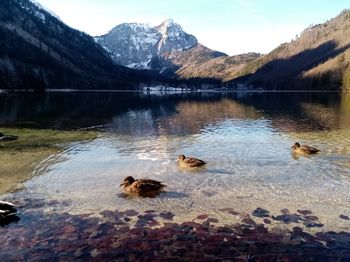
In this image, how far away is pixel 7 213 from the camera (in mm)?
21375

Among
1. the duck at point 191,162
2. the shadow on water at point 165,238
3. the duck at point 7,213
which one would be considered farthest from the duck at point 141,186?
the duck at point 7,213

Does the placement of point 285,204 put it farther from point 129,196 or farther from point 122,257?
point 122,257

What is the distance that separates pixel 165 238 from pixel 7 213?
833cm

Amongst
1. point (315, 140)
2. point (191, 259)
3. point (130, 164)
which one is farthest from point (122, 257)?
point (315, 140)

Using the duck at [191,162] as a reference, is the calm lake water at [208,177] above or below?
below

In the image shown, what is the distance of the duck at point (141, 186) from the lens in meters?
25.8

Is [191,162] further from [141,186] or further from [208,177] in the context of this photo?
[141,186]

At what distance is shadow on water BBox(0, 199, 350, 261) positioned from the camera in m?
17.2

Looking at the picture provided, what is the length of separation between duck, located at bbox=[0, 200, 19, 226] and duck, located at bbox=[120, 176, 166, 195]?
685 cm

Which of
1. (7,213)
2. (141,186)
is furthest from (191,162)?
(7,213)

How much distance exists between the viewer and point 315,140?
1873 inches

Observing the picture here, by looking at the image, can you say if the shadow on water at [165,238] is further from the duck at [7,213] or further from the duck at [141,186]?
the duck at [141,186]

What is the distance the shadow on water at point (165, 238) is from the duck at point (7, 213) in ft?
1.69

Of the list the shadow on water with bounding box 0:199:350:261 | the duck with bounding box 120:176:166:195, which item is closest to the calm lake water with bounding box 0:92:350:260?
the shadow on water with bounding box 0:199:350:261
